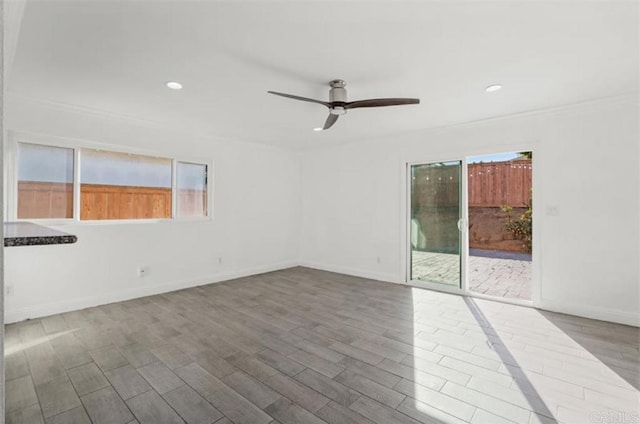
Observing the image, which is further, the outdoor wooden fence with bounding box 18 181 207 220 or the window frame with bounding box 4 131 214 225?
the outdoor wooden fence with bounding box 18 181 207 220

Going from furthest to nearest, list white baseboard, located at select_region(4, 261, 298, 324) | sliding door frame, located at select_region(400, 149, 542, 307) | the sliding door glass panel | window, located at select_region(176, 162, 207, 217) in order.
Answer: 1. window, located at select_region(176, 162, 207, 217)
2. the sliding door glass panel
3. sliding door frame, located at select_region(400, 149, 542, 307)
4. white baseboard, located at select_region(4, 261, 298, 324)

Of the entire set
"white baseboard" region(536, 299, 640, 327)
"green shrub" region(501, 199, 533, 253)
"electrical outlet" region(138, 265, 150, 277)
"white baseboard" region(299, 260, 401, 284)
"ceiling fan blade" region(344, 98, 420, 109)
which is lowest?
"white baseboard" region(536, 299, 640, 327)

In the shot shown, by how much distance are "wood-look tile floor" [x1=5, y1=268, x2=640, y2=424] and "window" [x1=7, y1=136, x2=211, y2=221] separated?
3.96ft

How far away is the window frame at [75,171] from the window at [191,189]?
62 mm

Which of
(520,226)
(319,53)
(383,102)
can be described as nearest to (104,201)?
(319,53)

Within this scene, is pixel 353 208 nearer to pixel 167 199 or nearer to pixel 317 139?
pixel 317 139

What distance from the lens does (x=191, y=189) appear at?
4832 millimetres

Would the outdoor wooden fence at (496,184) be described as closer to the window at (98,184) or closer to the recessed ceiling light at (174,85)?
the window at (98,184)

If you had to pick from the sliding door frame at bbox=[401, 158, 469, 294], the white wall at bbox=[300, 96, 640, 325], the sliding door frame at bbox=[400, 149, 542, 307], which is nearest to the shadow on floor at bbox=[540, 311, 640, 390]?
the white wall at bbox=[300, 96, 640, 325]

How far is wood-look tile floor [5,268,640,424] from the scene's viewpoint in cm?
193

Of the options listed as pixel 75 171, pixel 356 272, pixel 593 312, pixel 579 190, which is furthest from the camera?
pixel 356 272

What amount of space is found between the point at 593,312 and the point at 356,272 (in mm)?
3112

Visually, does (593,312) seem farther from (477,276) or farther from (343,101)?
(343,101)

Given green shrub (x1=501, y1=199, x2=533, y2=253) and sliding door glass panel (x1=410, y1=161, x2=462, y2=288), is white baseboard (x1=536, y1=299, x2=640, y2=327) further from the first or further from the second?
green shrub (x1=501, y1=199, x2=533, y2=253)
